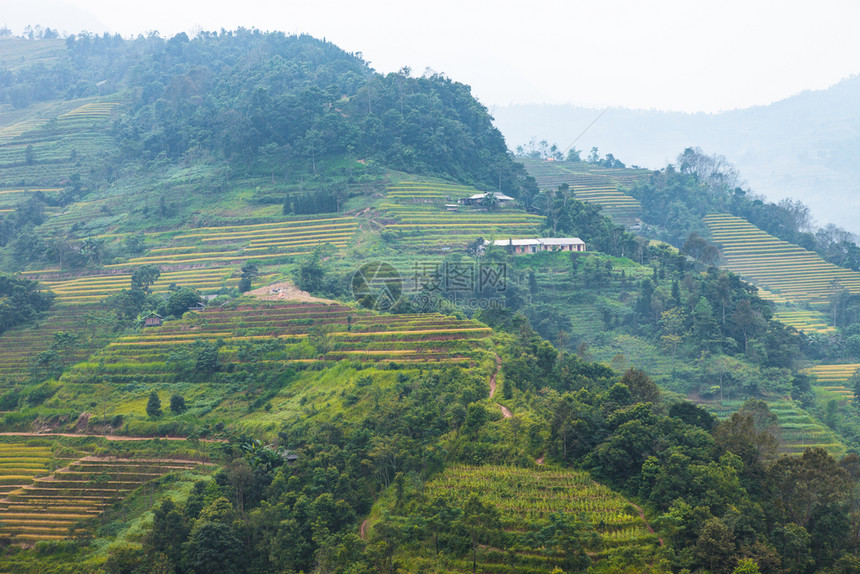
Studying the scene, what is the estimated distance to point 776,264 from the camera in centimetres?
6131

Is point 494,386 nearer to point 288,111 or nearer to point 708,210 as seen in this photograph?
point 288,111

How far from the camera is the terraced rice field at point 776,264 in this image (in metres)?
56.8

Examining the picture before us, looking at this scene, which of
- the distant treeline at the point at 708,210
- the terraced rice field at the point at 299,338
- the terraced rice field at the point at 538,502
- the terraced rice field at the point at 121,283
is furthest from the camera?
the distant treeline at the point at 708,210

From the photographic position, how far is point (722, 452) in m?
22.1

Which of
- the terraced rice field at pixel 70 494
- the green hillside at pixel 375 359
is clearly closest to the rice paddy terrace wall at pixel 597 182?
the green hillside at pixel 375 359

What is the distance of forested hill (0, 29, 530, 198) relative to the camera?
6084 centimetres

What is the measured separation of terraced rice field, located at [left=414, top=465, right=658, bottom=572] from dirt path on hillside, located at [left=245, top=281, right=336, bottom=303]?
1751cm

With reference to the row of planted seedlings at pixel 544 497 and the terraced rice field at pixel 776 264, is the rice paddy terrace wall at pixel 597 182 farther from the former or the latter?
the row of planted seedlings at pixel 544 497

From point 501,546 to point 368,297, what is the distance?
784 inches

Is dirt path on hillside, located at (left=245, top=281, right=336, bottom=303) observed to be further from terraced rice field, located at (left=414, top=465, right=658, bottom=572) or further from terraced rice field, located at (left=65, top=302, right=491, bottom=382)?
terraced rice field, located at (left=414, top=465, right=658, bottom=572)

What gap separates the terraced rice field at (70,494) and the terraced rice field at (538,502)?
41.5 ft

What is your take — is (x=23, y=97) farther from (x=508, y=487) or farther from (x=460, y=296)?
(x=508, y=487)

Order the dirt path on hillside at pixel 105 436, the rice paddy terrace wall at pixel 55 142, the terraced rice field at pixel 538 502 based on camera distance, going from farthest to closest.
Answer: the rice paddy terrace wall at pixel 55 142 → the dirt path on hillside at pixel 105 436 → the terraced rice field at pixel 538 502

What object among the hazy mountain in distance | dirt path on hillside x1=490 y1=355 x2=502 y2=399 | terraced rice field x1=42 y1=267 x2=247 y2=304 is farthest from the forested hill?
the hazy mountain in distance
